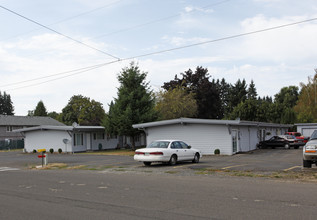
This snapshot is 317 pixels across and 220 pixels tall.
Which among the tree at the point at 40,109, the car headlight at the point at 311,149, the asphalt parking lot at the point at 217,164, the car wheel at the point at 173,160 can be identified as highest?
the tree at the point at 40,109

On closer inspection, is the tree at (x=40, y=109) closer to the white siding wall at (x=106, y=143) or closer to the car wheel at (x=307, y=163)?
the white siding wall at (x=106, y=143)

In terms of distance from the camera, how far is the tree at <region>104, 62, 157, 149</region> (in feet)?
125

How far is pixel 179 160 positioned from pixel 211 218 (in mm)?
13821

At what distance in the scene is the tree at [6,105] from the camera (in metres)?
113

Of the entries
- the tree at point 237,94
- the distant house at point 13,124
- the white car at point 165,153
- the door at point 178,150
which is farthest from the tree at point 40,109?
the door at point 178,150

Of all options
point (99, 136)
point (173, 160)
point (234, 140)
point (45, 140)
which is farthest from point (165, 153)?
point (99, 136)

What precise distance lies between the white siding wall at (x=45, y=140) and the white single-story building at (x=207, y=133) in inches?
464

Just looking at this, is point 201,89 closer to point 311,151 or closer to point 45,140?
point 45,140

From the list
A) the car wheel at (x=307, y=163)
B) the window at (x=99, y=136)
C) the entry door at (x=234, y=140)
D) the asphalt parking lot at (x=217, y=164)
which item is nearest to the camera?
the car wheel at (x=307, y=163)

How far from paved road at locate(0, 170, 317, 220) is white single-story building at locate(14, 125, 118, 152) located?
27194 millimetres

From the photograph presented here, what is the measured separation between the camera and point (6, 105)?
114 meters

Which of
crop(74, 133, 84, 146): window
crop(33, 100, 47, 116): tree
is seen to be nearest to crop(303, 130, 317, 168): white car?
crop(74, 133, 84, 146): window

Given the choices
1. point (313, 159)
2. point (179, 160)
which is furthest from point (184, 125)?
point (313, 159)

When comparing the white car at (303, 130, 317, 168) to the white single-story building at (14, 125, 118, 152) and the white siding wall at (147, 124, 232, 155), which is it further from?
the white single-story building at (14, 125, 118, 152)
